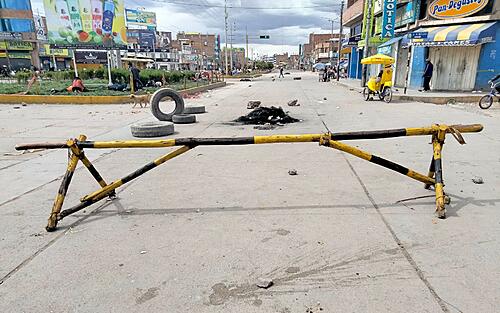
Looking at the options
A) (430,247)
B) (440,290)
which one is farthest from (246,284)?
(430,247)

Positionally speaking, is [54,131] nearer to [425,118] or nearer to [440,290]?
[440,290]

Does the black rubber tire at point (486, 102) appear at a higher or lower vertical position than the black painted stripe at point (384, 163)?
lower

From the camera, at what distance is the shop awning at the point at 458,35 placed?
16.4 metres

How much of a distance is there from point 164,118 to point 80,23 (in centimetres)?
1641

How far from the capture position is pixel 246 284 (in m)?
2.59

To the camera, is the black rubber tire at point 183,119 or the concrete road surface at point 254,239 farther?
the black rubber tire at point 183,119

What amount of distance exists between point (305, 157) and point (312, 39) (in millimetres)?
159220

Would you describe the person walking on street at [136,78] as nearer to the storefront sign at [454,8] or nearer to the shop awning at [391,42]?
the shop awning at [391,42]

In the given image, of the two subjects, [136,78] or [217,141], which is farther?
[136,78]

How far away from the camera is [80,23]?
74.2 feet

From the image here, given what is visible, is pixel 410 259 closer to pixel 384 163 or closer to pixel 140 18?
pixel 384 163

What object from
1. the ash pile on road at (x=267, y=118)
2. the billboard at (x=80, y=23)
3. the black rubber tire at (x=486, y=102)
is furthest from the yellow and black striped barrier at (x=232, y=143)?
the billboard at (x=80, y=23)

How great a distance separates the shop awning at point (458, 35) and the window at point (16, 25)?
6176 centimetres

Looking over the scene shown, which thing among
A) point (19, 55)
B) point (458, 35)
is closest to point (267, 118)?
point (458, 35)
